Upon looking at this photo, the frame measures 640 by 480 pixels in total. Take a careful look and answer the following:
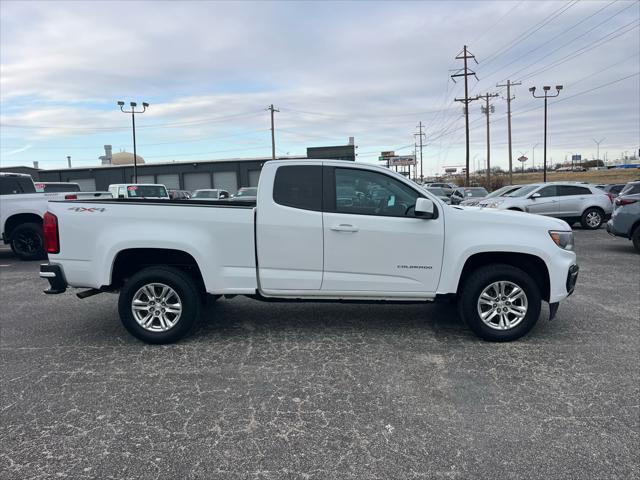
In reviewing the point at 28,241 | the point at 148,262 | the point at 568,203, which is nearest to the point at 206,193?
the point at 28,241

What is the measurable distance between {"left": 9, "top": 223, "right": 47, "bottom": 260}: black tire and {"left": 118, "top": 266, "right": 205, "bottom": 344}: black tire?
7577mm

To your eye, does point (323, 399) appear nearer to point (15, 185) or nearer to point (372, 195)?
point (372, 195)

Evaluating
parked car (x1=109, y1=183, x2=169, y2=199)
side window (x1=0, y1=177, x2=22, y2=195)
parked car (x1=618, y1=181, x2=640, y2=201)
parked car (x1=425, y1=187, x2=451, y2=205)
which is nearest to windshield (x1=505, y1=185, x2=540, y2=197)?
parked car (x1=425, y1=187, x2=451, y2=205)

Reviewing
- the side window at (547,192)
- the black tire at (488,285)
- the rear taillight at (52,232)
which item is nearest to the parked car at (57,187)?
the rear taillight at (52,232)

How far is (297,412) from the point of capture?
141 inches

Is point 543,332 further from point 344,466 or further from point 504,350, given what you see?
point 344,466

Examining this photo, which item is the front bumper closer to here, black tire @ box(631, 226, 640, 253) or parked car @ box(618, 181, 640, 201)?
black tire @ box(631, 226, 640, 253)

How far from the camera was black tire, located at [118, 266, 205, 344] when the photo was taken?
4.90m

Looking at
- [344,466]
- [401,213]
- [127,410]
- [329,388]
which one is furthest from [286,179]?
[344,466]

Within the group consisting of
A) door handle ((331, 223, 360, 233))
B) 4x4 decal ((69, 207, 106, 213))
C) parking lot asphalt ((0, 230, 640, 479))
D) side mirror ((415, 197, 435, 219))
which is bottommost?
parking lot asphalt ((0, 230, 640, 479))

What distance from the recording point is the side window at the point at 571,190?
1633 cm

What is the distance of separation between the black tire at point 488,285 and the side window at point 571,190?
42.7 feet

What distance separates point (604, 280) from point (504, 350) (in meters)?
4.48

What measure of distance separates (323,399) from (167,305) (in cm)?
210
